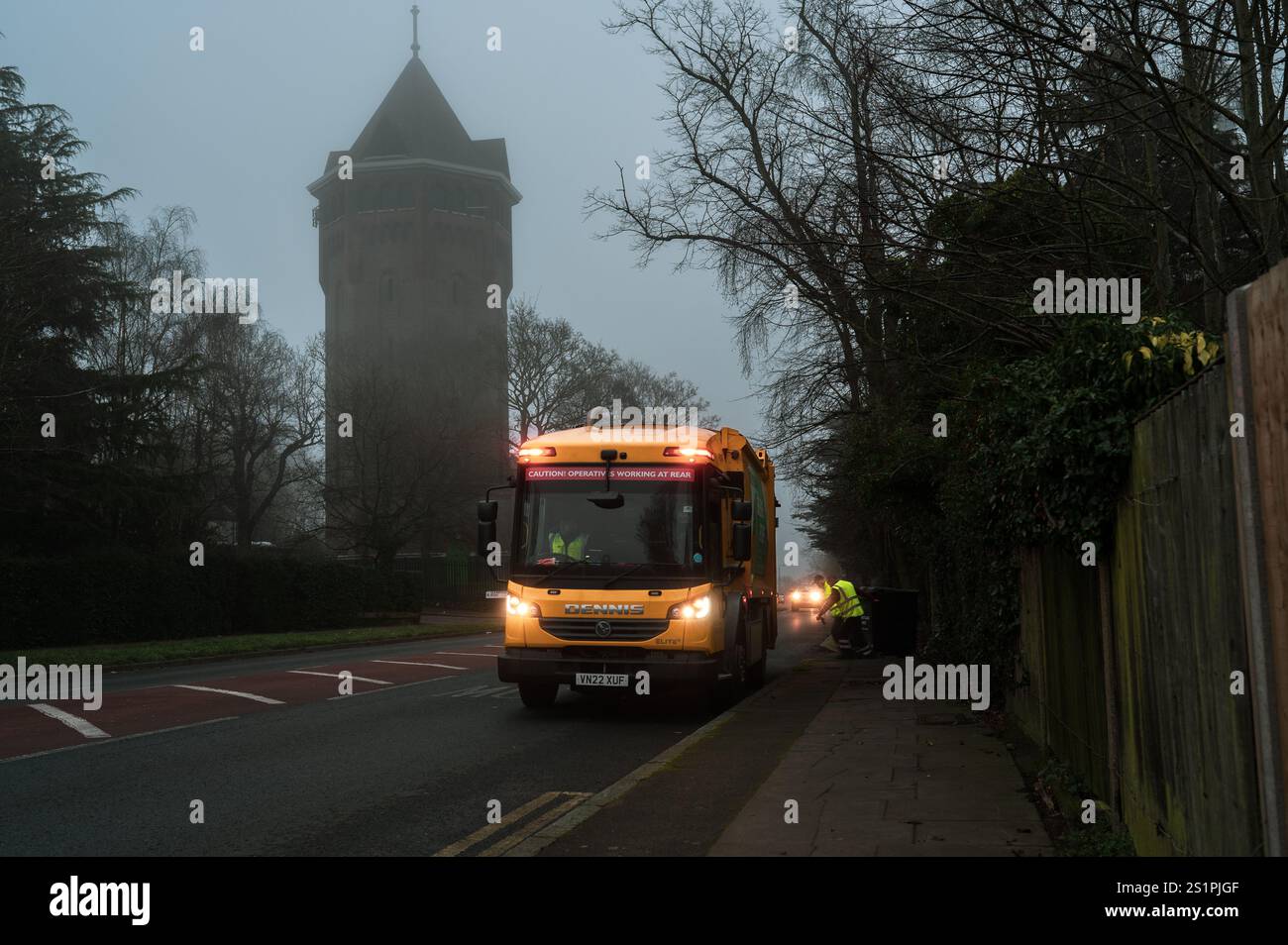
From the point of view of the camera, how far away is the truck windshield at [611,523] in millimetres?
13242

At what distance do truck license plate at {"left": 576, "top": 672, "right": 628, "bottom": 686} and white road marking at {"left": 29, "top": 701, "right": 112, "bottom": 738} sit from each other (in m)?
4.69

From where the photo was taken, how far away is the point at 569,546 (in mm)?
13398

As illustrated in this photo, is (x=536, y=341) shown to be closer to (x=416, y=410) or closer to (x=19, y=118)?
(x=416, y=410)

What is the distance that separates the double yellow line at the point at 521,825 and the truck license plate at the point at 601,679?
3.91m

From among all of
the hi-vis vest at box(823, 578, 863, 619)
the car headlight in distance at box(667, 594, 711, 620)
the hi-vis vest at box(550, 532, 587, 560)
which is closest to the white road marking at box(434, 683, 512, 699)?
the hi-vis vest at box(550, 532, 587, 560)

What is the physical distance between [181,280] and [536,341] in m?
20.7

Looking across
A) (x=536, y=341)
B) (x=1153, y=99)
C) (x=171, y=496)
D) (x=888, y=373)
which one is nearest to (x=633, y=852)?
(x=1153, y=99)

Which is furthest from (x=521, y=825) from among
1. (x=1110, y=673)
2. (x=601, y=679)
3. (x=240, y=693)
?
(x=240, y=693)

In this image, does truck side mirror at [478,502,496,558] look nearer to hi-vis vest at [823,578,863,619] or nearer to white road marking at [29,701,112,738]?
white road marking at [29,701,112,738]

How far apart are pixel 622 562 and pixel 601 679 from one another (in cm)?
128

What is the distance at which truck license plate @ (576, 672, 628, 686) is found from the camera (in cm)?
1284

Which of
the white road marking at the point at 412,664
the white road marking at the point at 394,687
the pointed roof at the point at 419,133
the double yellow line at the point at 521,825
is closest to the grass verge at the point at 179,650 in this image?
the white road marking at the point at 412,664

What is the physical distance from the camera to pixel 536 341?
57344mm

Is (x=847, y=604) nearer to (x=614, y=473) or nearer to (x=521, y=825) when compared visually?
(x=614, y=473)
